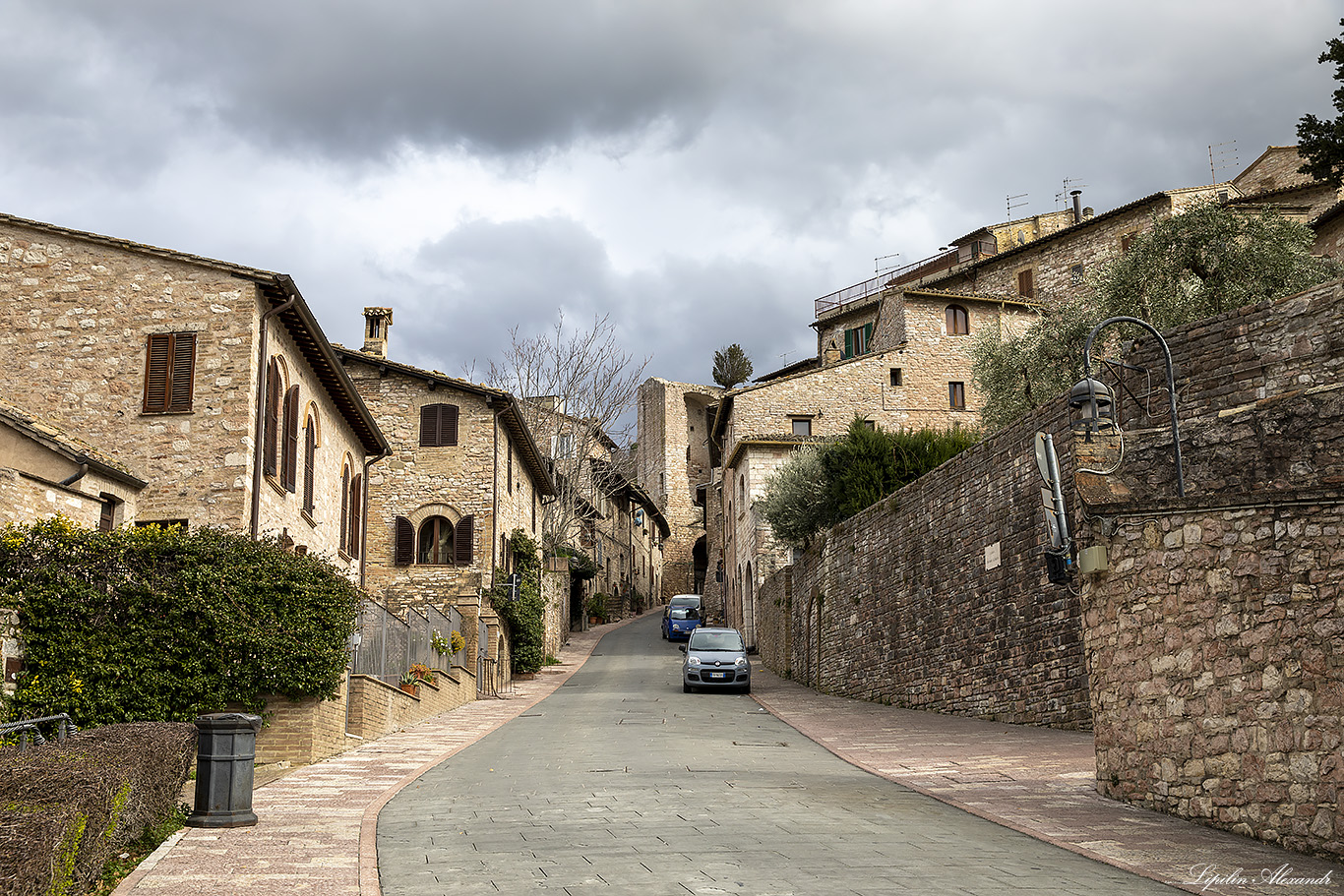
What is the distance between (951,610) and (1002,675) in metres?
2.16

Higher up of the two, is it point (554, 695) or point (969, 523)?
point (969, 523)

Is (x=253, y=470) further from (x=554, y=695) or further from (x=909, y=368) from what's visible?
(x=909, y=368)

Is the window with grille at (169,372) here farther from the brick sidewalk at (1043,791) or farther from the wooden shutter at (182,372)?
the brick sidewalk at (1043,791)

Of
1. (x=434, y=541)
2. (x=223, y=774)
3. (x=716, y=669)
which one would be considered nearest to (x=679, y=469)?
(x=434, y=541)

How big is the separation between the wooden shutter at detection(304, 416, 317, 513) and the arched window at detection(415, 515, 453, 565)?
9.22 m

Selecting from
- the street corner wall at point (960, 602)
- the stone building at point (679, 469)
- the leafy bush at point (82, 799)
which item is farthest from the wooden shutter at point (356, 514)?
the stone building at point (679, 469)

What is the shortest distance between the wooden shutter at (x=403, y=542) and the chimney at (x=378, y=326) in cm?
590

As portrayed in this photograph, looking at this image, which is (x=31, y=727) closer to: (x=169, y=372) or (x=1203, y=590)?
(x=169, y=372)

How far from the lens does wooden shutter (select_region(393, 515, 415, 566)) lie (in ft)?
98.8

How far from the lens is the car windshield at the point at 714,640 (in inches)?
1028

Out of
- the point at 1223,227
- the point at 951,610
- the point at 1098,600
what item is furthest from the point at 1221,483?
the point at 1223,227

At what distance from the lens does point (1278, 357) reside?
505 inches

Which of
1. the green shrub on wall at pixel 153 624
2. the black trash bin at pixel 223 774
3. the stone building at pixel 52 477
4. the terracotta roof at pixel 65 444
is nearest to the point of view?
the black trash bin at pixel 223 774

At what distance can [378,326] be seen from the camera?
33.3m
